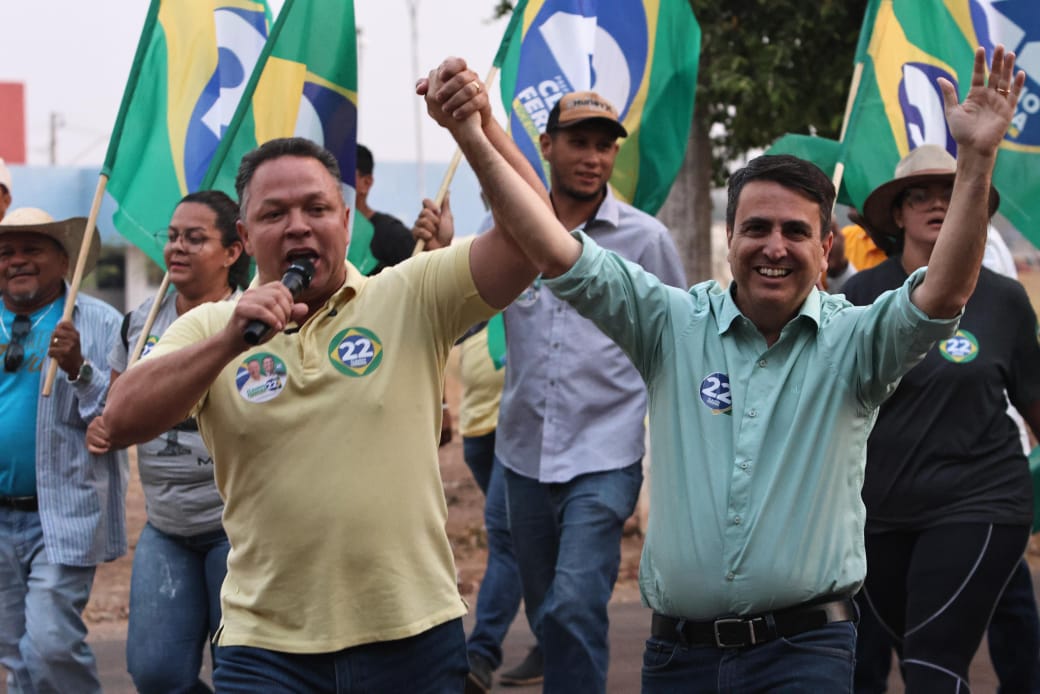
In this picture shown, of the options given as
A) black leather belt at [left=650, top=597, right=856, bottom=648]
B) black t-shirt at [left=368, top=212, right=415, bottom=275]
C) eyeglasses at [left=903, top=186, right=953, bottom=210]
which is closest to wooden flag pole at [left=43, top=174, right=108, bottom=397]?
black t-shirt at [left=368, top=212, right=415, bottom=275]

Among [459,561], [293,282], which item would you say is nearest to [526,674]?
[459,561]

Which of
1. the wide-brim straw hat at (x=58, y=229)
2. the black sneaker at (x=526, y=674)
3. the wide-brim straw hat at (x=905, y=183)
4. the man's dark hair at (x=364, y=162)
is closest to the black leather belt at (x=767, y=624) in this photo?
the wide-brim straw hat at (x=905, y=183)

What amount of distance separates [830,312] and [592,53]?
3.59 m

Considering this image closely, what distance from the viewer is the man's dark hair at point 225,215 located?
5562mm

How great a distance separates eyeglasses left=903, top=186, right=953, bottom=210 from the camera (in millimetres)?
5402

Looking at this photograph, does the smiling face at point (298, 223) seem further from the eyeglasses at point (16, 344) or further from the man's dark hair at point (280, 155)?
the eyeglasses at point (16, 344)

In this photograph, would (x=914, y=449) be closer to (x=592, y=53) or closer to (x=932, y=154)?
(x=932, y=154)

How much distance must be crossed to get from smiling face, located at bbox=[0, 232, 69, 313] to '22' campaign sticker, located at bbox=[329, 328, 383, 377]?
287cm

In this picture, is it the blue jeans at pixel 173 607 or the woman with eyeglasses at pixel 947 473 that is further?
the blue jeans at pixel 173 607

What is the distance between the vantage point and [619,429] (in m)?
5.78

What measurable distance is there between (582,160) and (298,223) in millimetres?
2595

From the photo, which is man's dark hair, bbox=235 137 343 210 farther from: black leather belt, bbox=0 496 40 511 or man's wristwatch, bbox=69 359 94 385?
black leather belt, bbox=0 496 40 511

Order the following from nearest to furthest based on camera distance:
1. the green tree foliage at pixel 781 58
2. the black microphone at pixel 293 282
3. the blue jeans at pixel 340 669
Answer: the black microphone at pixel 293 282 < the blue jeans at pixel 340 669 < the green tree foliage at pixel 781 58

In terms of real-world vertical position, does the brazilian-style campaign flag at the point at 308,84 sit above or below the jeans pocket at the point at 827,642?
above
